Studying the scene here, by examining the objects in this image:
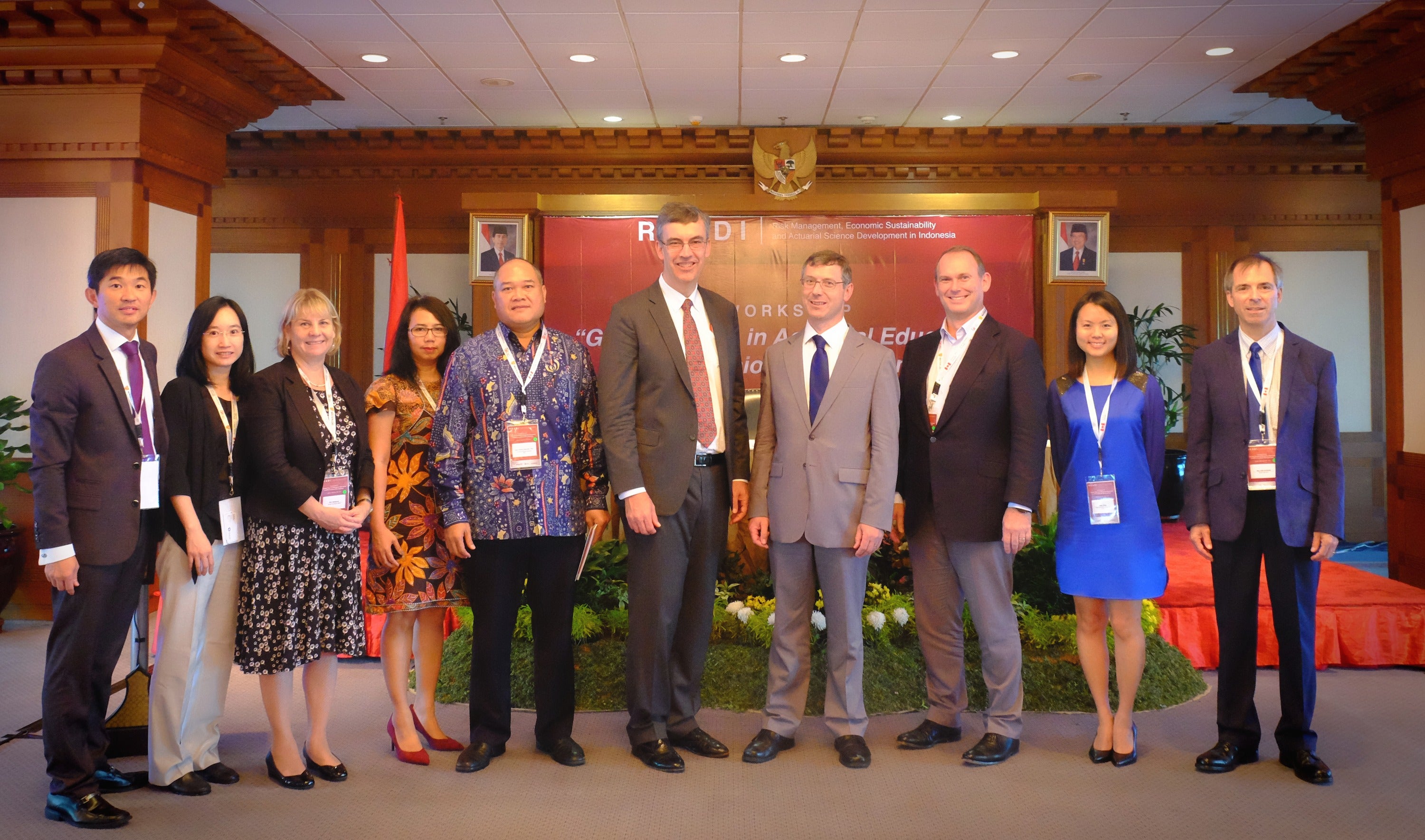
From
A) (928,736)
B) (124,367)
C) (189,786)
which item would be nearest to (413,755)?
(189,786)

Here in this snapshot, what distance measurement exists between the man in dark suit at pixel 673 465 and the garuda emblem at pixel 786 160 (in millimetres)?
4964

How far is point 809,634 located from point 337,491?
1466 mm

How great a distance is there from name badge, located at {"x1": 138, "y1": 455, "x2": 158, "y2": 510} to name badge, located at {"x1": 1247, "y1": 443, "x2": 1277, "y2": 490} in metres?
3.09

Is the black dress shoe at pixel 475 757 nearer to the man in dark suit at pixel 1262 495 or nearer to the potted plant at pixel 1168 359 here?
the man in dark suit at pixel 1262 495

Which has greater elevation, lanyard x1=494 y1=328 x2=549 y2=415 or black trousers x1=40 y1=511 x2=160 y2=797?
lanyard x1=494 y1=328 x2=549 y2=415

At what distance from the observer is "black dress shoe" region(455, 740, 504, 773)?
9.20ft

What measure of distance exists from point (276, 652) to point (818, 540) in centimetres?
156

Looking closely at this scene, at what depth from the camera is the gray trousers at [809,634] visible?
287 centimetres

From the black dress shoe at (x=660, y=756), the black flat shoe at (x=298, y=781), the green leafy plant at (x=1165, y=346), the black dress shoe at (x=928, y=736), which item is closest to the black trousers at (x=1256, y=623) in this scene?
the black dress shoe at (x=928, y=736)

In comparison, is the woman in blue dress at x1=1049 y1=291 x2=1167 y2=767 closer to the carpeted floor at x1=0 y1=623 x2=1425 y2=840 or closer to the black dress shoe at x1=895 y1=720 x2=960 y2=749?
the carpeted floor at x1=0 y1=623 x2=1425 y2=840

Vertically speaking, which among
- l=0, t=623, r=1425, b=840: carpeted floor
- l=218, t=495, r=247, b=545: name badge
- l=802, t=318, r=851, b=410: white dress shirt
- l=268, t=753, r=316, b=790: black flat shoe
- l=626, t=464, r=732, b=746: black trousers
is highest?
l=802, t=318, r=851, b=410: white dress shirt

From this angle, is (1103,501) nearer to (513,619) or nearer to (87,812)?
(513,619)

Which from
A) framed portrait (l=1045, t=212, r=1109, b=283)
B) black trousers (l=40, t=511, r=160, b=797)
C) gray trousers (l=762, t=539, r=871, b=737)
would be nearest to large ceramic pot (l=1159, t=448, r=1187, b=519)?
framed portrait (l=1045, t=212, r=1109, b=283)

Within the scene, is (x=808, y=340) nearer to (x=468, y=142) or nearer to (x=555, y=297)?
(x=555, y=297)
